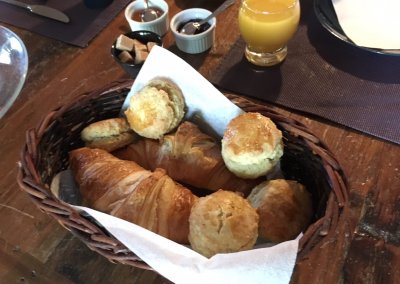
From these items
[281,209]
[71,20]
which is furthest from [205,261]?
[71,20]

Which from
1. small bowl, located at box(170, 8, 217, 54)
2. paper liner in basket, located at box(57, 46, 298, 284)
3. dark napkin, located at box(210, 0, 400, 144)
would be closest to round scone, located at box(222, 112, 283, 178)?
paper liner in basket, located at box(57, 46, 298, 284)

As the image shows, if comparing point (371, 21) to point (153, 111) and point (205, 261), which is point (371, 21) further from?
point (205, 261)

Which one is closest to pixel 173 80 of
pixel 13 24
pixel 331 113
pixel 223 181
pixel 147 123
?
pixel 147 123

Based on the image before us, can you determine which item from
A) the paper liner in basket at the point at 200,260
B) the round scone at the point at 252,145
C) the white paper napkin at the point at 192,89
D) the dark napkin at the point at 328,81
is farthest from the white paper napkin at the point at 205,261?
the dark napkin at the point at 328,81

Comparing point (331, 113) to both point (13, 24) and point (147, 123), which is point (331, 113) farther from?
A: point (13, 24)

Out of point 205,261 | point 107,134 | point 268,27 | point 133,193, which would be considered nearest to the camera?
point 205,261
